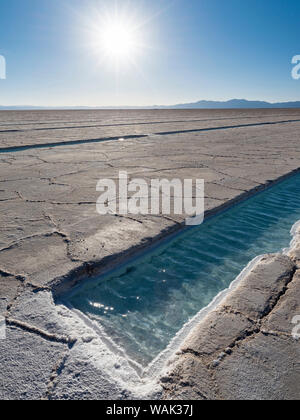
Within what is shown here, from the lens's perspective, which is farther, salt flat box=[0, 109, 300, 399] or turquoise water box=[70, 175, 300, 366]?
turquoise water box=[70, 175, 300, 366]

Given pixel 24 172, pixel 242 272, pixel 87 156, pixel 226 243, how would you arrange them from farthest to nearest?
pixel 87 156 → pixel 24 172 → pixel 226 243 → pixel 242 272

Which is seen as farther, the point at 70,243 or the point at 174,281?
the point at 70,243

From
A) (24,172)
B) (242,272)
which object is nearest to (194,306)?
(242,272)

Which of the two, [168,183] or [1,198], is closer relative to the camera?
[1,198]

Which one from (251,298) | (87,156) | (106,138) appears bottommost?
(251,298)

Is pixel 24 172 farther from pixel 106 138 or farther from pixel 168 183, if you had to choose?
pixel 106 138

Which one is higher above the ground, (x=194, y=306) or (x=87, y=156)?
(x=87, y=156)

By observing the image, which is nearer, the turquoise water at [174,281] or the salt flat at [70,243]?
the salt flat at [70,243]

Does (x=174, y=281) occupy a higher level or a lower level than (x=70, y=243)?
lower
